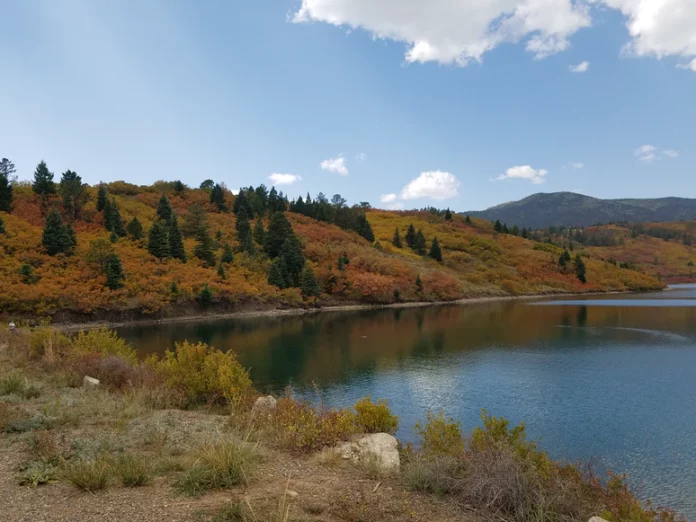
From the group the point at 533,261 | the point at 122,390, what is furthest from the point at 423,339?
the point at 533,261

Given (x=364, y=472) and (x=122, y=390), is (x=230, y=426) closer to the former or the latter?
(x=364, y=472)

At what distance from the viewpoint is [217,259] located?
2613 inches

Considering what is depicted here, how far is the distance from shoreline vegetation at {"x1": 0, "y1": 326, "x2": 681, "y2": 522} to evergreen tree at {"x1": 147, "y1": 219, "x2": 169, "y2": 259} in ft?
167

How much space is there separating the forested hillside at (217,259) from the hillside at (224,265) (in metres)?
0.18

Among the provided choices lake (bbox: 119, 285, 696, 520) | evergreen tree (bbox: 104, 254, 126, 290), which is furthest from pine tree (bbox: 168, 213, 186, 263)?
lake (bbox: 119, 285, 696, 520)

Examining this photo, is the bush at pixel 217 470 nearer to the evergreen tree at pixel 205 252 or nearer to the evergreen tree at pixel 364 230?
the evergreen tree at pixel 205 252

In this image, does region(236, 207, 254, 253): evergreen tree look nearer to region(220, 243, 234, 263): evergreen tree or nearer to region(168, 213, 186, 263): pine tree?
region(220, 243, 234, 263): evergreen tree

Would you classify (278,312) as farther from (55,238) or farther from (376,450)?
(376,450)

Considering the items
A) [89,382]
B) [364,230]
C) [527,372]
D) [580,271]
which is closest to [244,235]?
[364,230]

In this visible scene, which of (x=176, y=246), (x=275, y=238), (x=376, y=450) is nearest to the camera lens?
(x=376, y=450)

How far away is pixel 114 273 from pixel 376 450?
162 feet

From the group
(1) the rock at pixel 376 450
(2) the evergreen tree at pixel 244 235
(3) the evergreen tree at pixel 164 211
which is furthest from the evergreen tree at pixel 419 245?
(1) the rock at pixel 376 450

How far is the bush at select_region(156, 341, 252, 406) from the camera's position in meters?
13.4

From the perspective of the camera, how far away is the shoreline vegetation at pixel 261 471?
5.80 m
